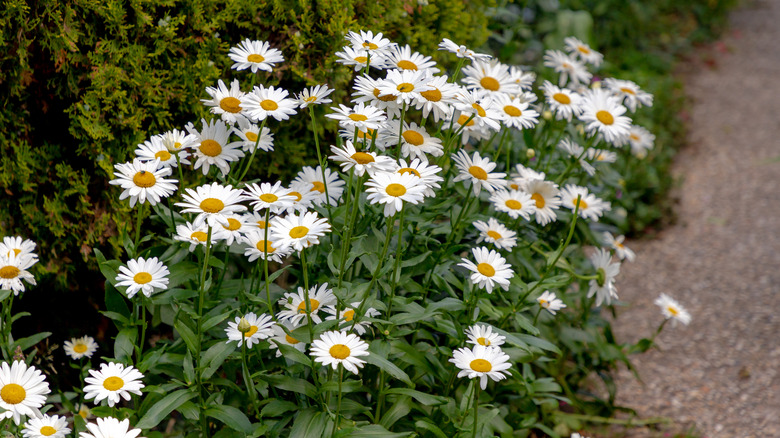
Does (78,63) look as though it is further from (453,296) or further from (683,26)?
(683,26)

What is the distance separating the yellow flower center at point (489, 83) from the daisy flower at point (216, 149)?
848 millimetres

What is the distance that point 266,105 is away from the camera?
1.86 metres

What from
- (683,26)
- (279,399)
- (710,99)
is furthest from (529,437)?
(683,26)

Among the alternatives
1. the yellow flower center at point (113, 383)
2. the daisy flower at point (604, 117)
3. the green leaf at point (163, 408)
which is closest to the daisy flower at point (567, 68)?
the daisy flower at point (604, 117)

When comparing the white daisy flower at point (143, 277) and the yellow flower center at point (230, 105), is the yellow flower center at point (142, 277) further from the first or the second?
the yellow flower center at point (230, 105)

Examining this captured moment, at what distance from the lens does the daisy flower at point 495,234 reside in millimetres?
2168

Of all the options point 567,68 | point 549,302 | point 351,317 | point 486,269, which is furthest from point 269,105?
point 567,68

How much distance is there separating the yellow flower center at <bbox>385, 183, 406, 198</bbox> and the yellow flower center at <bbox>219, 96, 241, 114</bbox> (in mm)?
539

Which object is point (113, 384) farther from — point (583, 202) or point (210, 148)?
point (583, 202)

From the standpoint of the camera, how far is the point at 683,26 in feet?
23.8

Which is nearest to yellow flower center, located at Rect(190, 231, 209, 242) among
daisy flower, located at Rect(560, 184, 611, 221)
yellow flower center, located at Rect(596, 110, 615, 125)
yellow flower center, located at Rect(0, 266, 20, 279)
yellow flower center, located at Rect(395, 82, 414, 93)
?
yellow flower center, located at Rect(0, 266, 20, 279)

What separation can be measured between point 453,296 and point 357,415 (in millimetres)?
453

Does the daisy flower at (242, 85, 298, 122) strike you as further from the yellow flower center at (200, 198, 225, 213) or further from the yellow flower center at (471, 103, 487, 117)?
the yellow flower center at (471, 103, 487, 117)

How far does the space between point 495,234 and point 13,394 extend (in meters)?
1.37
